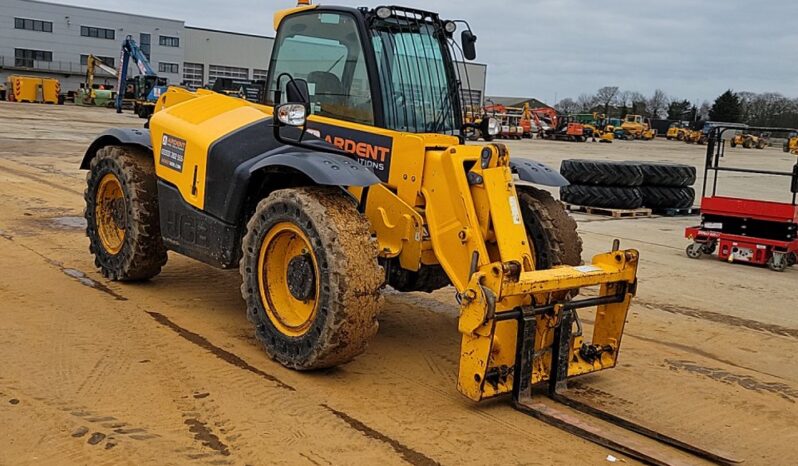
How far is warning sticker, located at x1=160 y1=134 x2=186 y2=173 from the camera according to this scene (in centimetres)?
649

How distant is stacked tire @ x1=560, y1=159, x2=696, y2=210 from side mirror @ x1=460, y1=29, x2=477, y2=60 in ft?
29.8

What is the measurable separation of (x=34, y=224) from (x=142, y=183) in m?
3.84

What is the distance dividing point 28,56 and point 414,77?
74.0 m

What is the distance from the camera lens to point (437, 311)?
718cm

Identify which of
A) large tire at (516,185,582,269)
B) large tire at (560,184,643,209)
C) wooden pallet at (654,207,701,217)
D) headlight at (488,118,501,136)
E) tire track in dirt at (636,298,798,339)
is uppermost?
headlight at (488,118,501,136)

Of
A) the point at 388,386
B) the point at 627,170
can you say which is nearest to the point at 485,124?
the point at 388,386

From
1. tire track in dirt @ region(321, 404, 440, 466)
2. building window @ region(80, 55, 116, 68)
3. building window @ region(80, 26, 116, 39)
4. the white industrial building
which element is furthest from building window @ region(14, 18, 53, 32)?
tire track in dirt @ region(321, 404, 440, 466)

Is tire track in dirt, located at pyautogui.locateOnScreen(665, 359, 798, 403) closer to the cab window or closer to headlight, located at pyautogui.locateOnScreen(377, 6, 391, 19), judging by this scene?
the cab window

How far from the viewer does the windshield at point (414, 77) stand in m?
5.63

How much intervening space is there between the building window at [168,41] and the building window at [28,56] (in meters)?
10.0

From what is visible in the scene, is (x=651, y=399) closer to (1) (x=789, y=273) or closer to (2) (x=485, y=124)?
(2) (x=485, y=124)


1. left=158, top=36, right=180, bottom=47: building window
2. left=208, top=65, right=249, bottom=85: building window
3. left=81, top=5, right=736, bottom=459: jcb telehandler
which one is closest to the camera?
left=81, top=5, right=736, bottom=459: jcb telehandler

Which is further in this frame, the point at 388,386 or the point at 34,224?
the point at 34,224

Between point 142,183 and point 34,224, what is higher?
point 142,183
